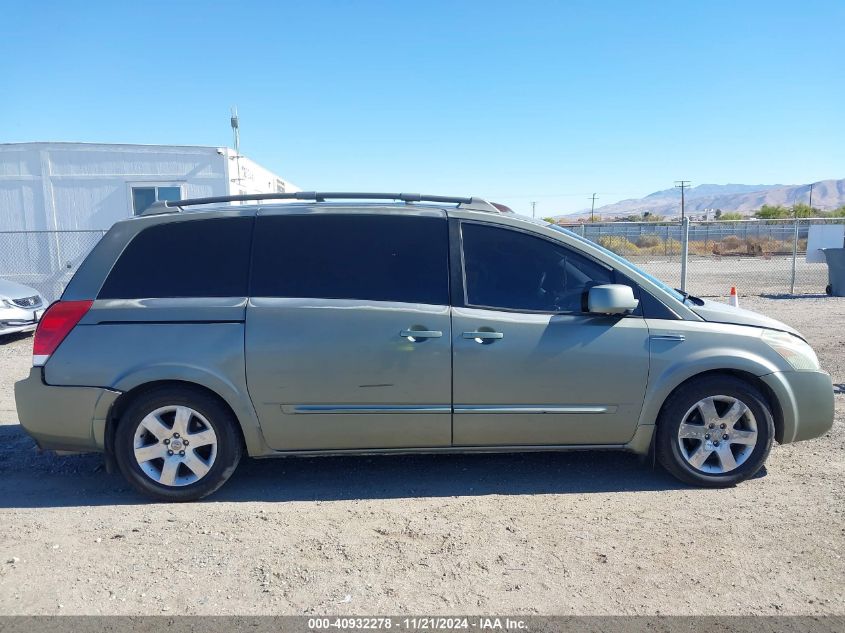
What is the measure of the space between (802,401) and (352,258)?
3.09 metres

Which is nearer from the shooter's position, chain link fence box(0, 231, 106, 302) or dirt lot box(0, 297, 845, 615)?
dirt lot box(0, 297, 845, 615)

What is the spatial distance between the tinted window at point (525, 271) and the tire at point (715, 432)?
0.92 m

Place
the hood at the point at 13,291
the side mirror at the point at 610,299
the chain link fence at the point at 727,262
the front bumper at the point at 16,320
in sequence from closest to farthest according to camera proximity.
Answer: the side mirror at the point at 610,299 → the front bumper at the point at 16,320 → the hood at the point at 13,291 → the chain link fence at the point at 727,262

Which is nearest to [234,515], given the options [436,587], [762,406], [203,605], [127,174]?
[203,605]

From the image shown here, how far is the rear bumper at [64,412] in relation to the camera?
13.1 feet

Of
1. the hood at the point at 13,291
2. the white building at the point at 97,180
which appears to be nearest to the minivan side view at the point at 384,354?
the hood at the point at 13,291

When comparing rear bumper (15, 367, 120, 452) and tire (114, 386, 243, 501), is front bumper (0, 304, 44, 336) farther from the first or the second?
tire (114, 386, 243, 501)

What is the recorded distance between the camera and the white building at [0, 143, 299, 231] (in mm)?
13422

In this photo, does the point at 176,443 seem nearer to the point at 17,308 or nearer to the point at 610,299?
the point at 610,299

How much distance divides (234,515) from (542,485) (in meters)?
1.99

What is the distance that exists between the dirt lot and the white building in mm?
9712

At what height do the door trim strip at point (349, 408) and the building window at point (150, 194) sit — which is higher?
the building window at point (150, 194)

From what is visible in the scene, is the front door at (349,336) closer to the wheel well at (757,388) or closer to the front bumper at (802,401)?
the wheel well at (757,388)

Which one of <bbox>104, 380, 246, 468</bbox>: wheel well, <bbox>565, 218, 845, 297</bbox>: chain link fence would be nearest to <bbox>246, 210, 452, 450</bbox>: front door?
<bbox>104, 380, 246, 468</bbox>: wheel well
